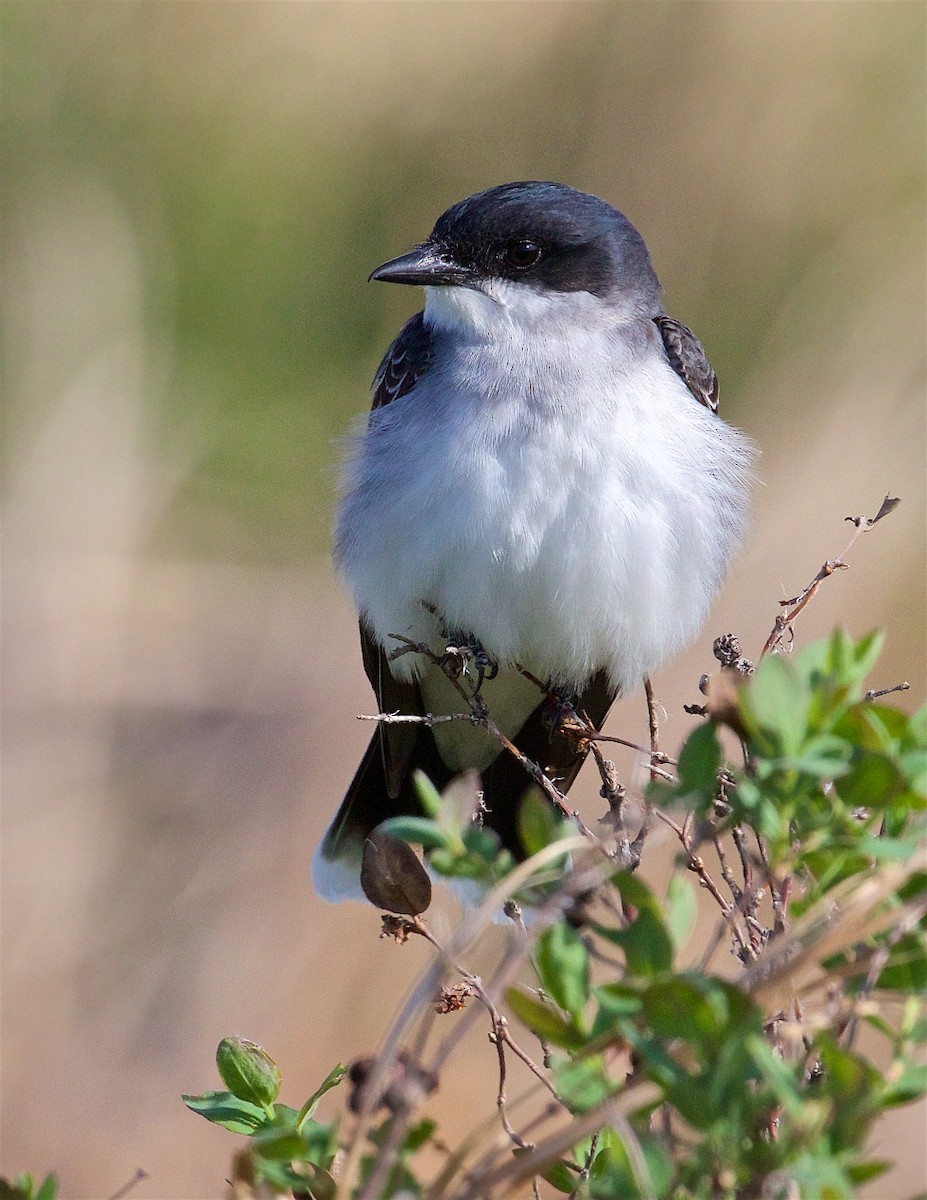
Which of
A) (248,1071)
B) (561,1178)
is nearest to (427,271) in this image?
(248,1071)

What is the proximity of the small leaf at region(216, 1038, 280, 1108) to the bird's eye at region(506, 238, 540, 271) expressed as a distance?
2835mm

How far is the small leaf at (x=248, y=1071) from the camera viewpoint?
4.66 feet

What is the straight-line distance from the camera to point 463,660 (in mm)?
3730

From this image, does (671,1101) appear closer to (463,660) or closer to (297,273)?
(463,660)

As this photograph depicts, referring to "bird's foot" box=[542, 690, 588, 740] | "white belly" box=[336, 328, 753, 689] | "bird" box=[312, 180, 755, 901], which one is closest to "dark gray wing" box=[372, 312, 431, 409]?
"bird" box=[312, 180, 755, 901]

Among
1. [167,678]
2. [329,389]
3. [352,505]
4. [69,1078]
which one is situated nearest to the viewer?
[352,505]

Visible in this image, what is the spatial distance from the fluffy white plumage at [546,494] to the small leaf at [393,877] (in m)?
1.85

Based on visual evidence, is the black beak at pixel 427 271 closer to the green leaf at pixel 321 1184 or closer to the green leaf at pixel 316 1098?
the green leaf at pixel 316 1098

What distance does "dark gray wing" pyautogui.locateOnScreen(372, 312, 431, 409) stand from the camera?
3.89 meters

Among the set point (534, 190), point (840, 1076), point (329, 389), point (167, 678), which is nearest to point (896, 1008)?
point (840, 1076)

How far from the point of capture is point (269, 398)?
23.3 ft

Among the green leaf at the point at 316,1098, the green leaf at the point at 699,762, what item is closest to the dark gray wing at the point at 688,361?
the green leaf at the point at 316,1098

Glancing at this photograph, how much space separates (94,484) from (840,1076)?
5343 millimetres

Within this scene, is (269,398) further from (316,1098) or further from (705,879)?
(316,1098)
